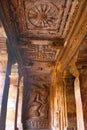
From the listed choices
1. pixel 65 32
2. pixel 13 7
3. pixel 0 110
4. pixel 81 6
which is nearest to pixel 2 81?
pixel 0 110

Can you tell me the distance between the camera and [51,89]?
305 inches

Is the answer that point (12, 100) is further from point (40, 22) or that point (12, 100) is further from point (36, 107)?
point (40, 22)

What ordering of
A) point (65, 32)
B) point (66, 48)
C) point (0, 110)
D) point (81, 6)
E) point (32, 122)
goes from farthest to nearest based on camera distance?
point (32, 122)
point (66, 48)
point (65, 32)
point (0, 110)
point (81, 6)

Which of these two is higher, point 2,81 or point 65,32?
point 65,32

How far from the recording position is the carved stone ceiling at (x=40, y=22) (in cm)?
362

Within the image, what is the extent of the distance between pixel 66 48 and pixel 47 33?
0.67 metres

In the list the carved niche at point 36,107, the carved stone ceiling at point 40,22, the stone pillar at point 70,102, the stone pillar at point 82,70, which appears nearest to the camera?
the carved stone ceiling at point 40,22

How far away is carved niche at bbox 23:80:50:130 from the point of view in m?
7.30

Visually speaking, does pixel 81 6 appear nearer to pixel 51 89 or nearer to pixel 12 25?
pixel 12 25

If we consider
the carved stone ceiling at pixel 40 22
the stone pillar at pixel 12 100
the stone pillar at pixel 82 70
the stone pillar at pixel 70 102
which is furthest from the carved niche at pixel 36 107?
the stone pillar at pixel 82 70

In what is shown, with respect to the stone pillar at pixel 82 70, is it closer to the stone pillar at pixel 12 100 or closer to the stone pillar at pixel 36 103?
the stone pillar at pixel 12 100

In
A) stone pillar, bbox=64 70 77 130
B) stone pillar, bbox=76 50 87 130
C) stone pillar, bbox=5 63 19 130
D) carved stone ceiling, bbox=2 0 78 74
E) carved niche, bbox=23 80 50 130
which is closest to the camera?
carved stone ceiling, bbox=2 0 78 74

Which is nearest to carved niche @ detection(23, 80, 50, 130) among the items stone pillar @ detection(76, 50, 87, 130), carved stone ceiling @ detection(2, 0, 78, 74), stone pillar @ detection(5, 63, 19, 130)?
stone pillar @ detection(5, 63, 19, 130)

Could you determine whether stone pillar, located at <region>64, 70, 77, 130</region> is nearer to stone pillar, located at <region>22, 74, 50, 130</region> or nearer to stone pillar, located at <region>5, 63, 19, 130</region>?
stone pillar, located at <region>5, 63, 19, 130</region>
